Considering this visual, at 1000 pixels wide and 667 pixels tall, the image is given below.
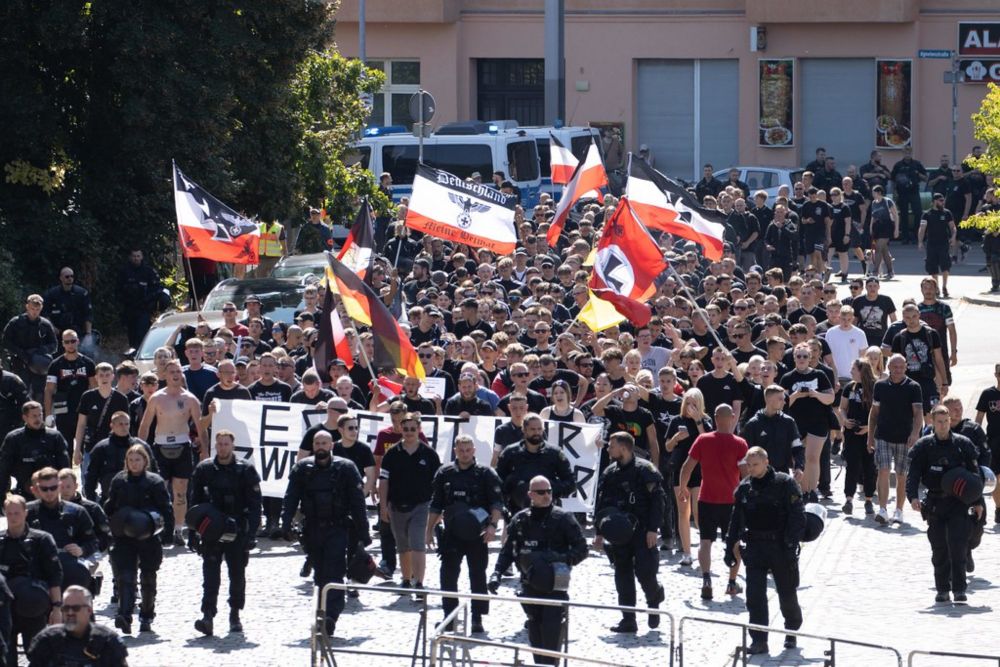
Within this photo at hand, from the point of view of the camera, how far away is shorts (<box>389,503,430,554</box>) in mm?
15195

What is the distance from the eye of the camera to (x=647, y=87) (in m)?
50.8

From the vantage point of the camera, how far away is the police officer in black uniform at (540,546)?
1309 centimetres

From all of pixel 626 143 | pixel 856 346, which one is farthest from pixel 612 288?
pixel 626 143

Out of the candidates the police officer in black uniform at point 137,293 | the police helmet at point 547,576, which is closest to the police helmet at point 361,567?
the police helmet at point 547,576

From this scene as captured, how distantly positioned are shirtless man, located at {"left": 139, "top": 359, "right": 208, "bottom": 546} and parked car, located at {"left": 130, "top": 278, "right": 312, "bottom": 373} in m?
4.24

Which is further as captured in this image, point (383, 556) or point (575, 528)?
point (383, 556)

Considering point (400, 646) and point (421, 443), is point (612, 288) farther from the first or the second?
point (400, 646)

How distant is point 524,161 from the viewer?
37.0 metres

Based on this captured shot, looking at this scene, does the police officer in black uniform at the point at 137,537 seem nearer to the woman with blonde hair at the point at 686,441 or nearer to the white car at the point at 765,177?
the woman with blonde hair at the point at 686,441

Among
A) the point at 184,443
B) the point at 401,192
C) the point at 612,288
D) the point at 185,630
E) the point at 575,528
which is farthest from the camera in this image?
the point at 401,192

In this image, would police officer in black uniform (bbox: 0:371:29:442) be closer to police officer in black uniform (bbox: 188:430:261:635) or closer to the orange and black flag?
the orange and black flag

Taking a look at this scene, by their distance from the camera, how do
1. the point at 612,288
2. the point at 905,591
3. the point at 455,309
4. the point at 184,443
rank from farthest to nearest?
the point at 455,309 → the point at 612,288 → the point at 184,443 → the point at 905,591

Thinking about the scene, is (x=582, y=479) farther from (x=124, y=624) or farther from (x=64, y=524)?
(x=64, y=524)

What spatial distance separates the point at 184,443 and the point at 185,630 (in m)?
3.21
